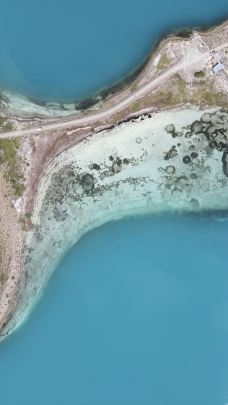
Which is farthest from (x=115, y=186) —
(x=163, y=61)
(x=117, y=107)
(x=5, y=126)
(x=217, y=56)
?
(x=217, y=56)

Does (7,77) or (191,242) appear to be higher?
(7,77)

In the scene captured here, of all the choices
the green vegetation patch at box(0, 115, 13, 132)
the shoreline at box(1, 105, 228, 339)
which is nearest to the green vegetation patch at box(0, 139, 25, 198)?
the green vegetation patch at box(0, 115, 13, 132)

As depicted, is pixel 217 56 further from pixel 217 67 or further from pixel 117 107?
pixel 117 107

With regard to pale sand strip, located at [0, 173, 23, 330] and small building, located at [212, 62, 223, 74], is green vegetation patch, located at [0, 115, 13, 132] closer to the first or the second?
pale sand strip, located at [0, 173, 23, 330]

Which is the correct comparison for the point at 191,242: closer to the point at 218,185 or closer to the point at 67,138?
the point at 218,185

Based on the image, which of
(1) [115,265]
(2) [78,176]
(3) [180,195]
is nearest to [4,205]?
(2) [78,176]

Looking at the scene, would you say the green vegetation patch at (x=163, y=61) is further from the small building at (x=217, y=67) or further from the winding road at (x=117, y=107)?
the small building at (x=217, y=67)

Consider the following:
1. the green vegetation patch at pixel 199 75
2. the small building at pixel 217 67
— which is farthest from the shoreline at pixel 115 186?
the small building at pixel 217 67
